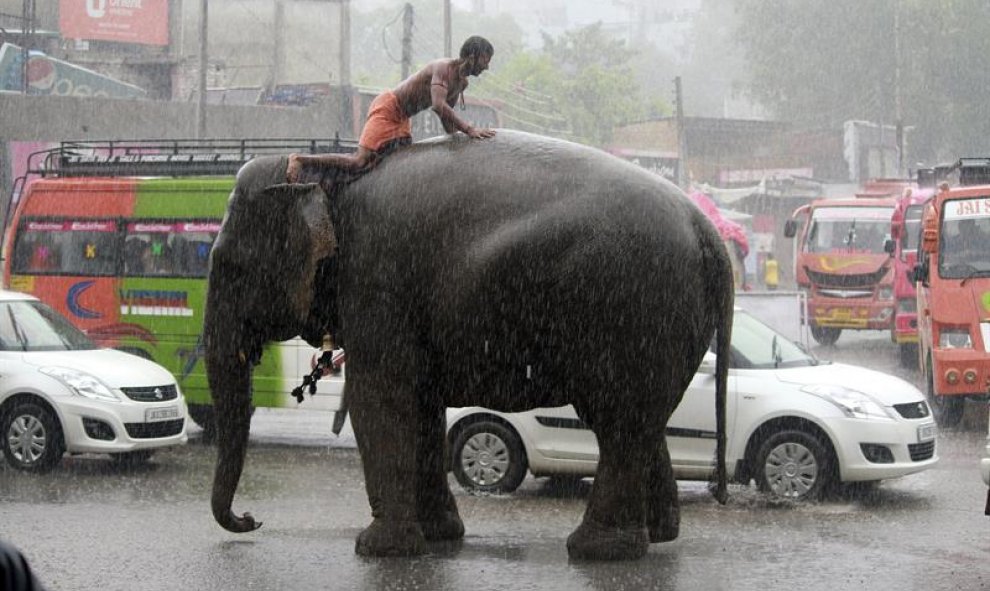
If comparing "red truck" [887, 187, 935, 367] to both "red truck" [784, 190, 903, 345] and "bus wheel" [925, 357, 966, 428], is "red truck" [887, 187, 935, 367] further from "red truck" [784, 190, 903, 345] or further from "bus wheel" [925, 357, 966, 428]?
"bus wheel" [925, 357, 966, 428]

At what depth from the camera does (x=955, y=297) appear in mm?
15648

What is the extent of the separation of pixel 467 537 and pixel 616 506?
1.47 metres

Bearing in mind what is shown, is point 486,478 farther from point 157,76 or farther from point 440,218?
point 157,76

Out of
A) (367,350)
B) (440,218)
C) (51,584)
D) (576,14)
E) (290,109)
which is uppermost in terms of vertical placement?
(576,14)

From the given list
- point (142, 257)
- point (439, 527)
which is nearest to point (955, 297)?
point (439, 527)

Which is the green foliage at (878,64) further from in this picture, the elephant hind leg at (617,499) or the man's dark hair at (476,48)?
the elephant hind leg at (617,499)

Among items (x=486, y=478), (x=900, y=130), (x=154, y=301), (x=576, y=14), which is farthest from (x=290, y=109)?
(x=576, y=14)

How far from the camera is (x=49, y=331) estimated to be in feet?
44.3

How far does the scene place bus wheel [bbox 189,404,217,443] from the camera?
15477 millimetres

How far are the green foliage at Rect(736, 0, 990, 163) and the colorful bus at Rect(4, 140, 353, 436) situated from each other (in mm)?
45957

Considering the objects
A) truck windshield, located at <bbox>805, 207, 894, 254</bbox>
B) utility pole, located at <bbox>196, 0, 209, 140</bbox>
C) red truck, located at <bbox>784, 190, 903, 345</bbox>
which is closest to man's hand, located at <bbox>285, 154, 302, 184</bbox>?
red truck, located at <bbox>784, 190, 903, 345</bbox>

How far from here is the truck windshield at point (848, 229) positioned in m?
28.5

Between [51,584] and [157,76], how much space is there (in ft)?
130

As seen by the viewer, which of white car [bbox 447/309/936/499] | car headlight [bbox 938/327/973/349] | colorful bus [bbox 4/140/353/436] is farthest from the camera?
car headlight [bbox 938/327/973/349]
